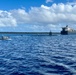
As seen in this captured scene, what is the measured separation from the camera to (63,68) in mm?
32844

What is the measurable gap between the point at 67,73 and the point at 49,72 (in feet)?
7.96

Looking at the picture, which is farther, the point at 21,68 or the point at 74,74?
the point at 21,68

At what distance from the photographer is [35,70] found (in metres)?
31.4

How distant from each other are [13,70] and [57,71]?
6.07 metres

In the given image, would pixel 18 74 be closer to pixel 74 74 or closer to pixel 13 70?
pixel 13 70

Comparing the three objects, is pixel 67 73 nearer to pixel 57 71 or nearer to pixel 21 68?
pixel 57 71

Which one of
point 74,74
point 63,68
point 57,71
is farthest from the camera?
point 63,68

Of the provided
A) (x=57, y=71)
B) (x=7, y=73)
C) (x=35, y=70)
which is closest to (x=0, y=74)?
(x=7, y=73)

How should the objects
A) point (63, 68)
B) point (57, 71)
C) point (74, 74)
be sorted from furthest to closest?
point (63, 68), point (57, 71), point (74, 74)

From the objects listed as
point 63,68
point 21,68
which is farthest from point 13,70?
point 63,68

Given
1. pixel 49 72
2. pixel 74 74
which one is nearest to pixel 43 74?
pixel 49 72

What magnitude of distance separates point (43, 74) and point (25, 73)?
239 centimetres

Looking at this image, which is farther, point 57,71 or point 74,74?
point 57,71

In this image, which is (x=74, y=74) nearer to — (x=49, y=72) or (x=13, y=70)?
(x=49, y=72)
